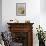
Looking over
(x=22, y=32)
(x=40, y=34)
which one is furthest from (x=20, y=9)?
(x=40, y=34)

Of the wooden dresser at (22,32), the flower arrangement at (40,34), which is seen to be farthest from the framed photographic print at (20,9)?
the flower arrangement at (40,34)

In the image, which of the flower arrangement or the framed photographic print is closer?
the flower arrangement

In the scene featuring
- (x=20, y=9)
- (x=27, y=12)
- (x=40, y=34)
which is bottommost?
(x=40, y=34)

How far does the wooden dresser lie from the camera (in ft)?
17.9

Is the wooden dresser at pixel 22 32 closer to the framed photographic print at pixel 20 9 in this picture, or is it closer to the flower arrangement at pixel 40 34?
the flower arrangement at pixel 40 34

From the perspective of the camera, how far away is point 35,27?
5.64m

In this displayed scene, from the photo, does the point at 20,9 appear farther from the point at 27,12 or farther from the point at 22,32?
the point at 22,32

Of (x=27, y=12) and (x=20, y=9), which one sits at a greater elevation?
(x=20, y=9)

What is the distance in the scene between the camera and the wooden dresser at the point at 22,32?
17.9ft

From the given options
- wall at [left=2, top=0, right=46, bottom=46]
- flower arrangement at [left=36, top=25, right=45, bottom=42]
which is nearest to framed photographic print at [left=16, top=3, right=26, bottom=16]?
wall at [left=2, top=0, right=46, bottom=46]

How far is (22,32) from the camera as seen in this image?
5.54 meters

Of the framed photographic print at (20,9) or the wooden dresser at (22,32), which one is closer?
the wooden dresser at (22,32)

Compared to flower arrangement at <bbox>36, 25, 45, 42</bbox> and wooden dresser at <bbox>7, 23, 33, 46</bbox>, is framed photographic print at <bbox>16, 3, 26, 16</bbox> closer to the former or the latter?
wooden dresser at <bbox>7, 23, 33, 46</bbox>

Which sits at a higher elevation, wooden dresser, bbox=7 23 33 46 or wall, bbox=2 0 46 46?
wall, bbox=2 0 46 46
